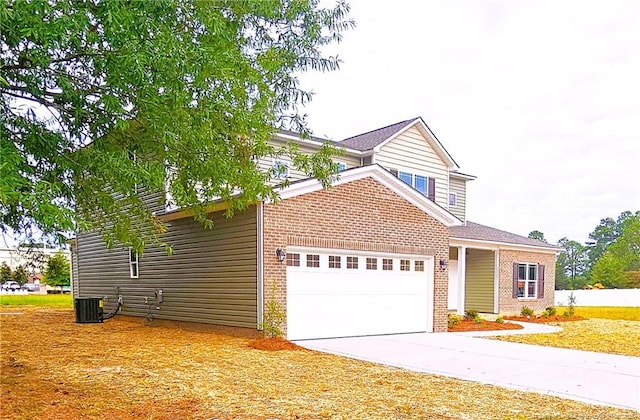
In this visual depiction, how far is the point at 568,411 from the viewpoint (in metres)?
5.47

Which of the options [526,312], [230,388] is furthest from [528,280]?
[230,388]

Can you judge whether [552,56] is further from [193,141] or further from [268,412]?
[268,412]

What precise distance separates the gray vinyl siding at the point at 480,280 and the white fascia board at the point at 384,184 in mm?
6117

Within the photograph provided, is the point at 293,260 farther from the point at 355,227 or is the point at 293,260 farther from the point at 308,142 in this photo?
the point at 308,142

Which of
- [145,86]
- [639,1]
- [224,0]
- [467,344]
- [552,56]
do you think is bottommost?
[467,344]

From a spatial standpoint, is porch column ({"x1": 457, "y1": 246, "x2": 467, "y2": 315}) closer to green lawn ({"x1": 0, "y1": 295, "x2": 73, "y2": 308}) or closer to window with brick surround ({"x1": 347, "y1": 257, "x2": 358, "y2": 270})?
window with brick surround ({"x1": 347, "y1": 257, "x2": 358, "y2": 270})

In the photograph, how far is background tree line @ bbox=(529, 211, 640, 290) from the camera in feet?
166

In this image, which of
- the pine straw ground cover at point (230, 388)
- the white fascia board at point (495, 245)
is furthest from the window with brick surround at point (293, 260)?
the white fascia board at point (495, 245)

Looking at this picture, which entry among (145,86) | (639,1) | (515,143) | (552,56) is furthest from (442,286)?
(515,143)

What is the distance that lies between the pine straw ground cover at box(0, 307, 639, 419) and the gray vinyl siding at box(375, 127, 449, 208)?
31.3ft

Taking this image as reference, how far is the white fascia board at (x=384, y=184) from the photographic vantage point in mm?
11188

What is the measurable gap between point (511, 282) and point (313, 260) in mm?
11414

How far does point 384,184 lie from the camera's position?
12.9 metres

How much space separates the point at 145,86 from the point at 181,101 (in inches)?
19.6
